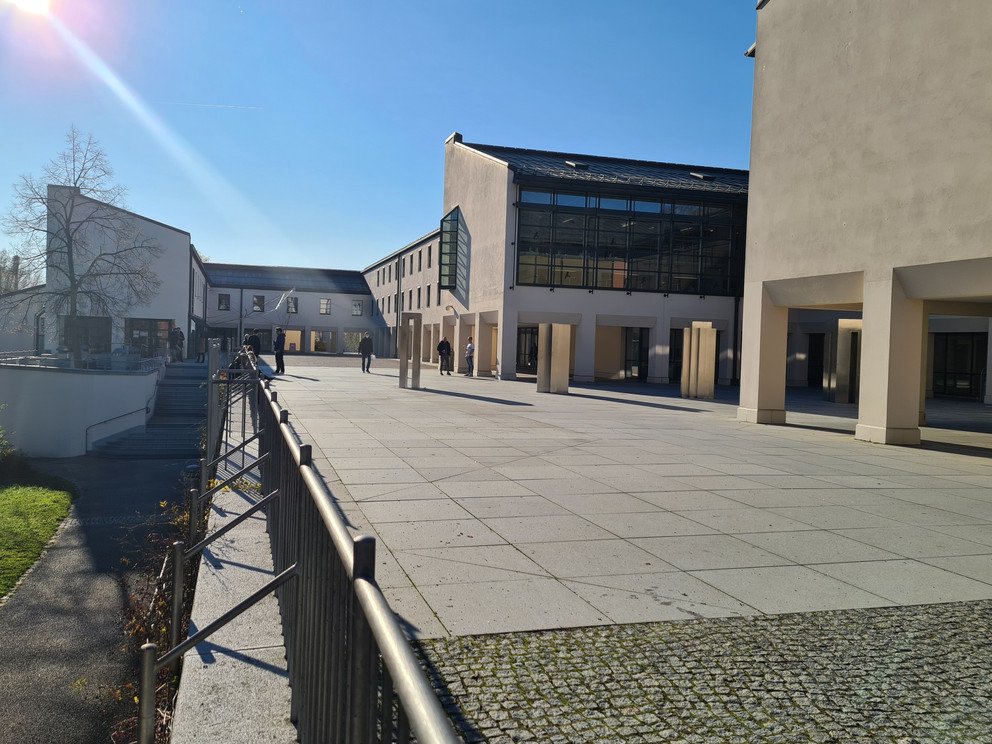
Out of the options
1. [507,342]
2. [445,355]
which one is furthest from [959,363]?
[445,355]

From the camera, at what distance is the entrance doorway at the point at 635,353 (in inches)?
1515

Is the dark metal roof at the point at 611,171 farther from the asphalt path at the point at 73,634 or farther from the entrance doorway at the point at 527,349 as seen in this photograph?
the asphalt path at the point at 73,634

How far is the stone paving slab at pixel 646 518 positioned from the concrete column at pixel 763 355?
2392 millimetres

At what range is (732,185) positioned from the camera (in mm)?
40094

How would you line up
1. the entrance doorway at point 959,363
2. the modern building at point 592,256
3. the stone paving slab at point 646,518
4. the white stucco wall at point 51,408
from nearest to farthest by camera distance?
the stone paving slab at point 646,518, the white stucco wall at point 51,408, the entrance doorway at point 959,363, the modern building at point 592,256

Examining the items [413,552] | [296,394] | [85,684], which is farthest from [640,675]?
[296,394]

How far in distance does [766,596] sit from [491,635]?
6.15 feet

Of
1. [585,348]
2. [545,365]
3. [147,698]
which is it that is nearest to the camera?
[147,698]

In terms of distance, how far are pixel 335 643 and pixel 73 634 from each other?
25.5ft

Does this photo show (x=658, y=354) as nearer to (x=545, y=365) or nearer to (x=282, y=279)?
(x=545, y=365)

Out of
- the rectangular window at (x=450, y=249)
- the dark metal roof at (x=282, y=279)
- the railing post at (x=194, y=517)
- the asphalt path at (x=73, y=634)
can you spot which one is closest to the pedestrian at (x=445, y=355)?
the rectangular window at (x=450, y=249)

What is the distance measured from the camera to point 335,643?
2.57 metres

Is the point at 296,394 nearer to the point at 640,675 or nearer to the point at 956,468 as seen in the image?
the point at 956,468

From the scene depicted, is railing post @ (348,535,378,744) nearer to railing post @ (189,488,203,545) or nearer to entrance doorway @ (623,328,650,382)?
railing post @ (189,488,203,545)
